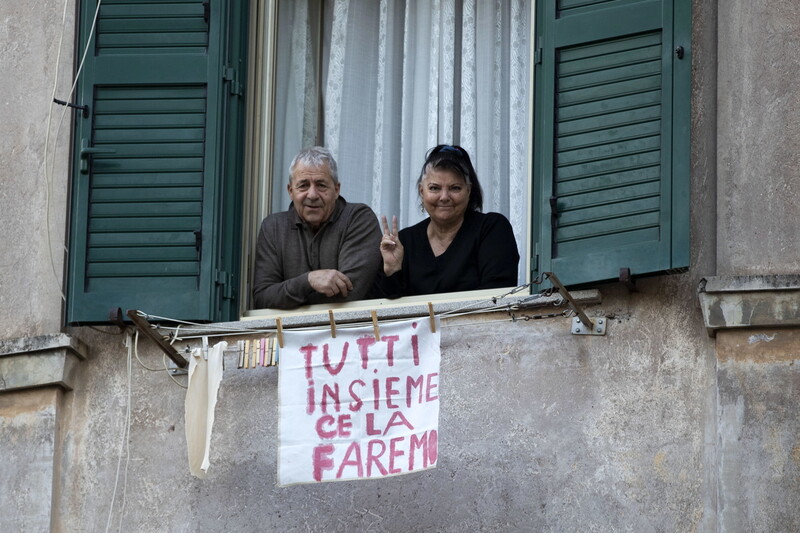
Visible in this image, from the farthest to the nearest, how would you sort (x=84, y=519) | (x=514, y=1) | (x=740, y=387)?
(x=514, y=1), (x=84, y=519), (x=740, y=387)

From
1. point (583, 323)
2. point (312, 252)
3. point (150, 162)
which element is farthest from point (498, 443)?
point (150, 162)

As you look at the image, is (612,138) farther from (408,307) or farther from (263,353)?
(263,353)

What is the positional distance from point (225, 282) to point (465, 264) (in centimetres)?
109

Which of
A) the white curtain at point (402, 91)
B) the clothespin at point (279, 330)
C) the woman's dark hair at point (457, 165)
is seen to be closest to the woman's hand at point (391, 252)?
the woman's dark hair at point (457, 165)

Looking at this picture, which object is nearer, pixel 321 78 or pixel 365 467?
pixel 365 467

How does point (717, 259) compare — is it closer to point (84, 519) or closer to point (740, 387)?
point (740, 387)

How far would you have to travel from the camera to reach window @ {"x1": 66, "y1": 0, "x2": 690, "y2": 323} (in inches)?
352

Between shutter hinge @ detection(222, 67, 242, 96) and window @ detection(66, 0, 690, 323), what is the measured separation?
12mm

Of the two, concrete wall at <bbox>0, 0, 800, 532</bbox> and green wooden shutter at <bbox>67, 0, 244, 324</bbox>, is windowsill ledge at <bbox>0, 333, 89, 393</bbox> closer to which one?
concrete wall at <bbox>0, 0, 800, 532</bbox>

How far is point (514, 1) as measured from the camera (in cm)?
1013

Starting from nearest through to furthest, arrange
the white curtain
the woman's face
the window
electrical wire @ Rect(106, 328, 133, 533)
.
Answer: the window
electrical wire @ Rect(106, 328, 133, 533)
the woman's face
the white curtain

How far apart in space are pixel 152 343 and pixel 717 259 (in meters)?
2.57

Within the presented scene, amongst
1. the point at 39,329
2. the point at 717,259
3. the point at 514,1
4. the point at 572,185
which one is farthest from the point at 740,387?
the point at 39,329

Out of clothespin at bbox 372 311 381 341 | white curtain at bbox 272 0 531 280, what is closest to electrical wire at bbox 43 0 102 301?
white curtain at bbox 272 0 531 280
